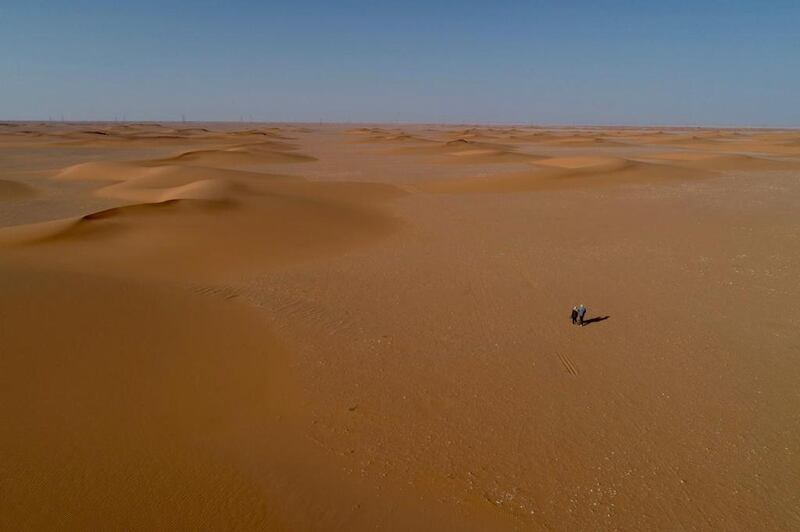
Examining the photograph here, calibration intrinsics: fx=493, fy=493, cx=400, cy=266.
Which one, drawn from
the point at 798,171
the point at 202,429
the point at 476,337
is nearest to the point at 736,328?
the point at 476,337

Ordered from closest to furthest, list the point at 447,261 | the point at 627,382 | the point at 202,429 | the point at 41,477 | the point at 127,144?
1. the point at 41,477
2. the point at 202,429
3. the point at 627,382
4. the point at 447,261
5. the point at 127,144

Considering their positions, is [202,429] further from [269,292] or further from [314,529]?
[269,292]

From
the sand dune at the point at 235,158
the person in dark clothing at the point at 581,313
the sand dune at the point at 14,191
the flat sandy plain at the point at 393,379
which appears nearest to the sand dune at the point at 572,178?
the flat sandy plain at the point at 393,379

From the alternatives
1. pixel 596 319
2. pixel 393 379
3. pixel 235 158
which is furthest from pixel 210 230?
pixel 235 158

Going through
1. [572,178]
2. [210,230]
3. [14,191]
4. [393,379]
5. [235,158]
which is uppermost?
[235,158]

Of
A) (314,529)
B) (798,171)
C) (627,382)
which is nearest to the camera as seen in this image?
(314,529)

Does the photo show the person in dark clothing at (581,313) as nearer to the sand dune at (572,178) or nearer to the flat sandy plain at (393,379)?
the flat sandy plain at (393,379)

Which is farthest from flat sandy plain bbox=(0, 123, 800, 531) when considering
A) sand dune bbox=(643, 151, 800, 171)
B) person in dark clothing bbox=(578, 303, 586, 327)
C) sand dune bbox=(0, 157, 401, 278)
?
sand dune bbox=(643, 151, 800, 171)

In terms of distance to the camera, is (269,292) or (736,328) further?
(269,292)

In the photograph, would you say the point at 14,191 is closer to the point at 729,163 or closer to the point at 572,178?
the point at 572,178
